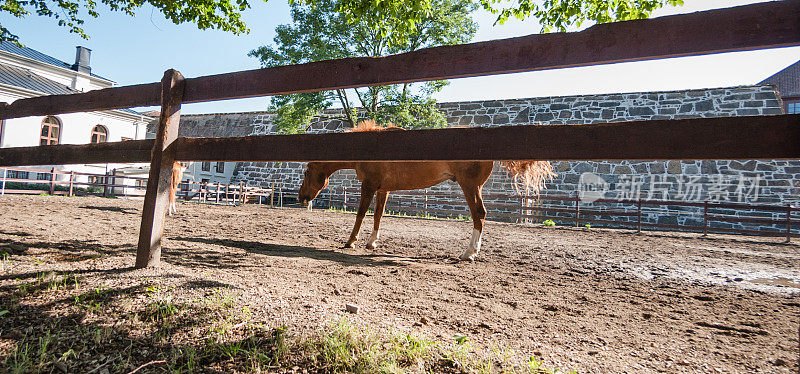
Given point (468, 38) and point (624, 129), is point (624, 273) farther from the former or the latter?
point (468, 38)

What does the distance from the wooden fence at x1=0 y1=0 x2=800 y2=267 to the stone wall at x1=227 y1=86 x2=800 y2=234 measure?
9929 mm

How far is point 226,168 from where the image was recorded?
69.3 ft

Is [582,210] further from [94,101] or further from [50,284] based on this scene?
[50,284]

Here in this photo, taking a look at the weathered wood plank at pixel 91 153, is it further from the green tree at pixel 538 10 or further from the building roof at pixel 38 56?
the building roof at pixel 38 56

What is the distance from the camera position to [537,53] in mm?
1857

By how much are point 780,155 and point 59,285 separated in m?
3.66

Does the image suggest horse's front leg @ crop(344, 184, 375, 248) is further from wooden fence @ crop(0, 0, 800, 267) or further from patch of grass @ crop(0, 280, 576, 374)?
patch of grass @ crop(0, 280, 576, 374)

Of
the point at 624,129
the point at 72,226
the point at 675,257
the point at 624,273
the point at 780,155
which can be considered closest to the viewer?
the point at 780,155

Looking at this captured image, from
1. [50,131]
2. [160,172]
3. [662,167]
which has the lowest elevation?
[160,172]

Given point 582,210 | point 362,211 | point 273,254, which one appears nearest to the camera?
point 273,254

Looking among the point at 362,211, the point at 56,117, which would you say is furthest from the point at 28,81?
the point at 362,211

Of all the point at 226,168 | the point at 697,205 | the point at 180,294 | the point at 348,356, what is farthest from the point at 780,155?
the point at 226,168

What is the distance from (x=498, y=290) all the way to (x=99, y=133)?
26.2 meters

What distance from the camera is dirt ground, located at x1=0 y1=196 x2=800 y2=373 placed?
78.7 inches
